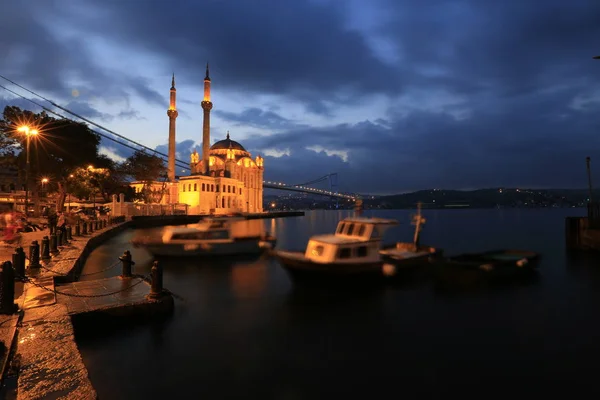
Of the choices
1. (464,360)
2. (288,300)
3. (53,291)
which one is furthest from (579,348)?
(53,291)

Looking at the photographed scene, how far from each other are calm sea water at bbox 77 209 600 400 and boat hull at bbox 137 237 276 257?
6.17m

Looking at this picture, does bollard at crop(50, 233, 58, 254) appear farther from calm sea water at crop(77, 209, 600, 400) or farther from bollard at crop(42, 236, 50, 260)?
calm sea water at crop(77, 209, 600, 400)

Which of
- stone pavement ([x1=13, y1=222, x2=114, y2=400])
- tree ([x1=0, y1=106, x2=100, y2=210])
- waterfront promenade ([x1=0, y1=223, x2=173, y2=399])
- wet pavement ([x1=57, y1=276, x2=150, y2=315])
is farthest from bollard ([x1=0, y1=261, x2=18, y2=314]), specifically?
tree ([x1=0, y1=106, x2=100, y2=210])

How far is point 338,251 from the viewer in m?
14.8

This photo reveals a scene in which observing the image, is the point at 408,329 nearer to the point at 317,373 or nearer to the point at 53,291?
the point at 317,373

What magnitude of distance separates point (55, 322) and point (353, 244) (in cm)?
1095

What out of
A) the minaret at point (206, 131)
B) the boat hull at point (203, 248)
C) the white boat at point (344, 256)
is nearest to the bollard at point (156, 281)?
the white boat at point (344, 256)

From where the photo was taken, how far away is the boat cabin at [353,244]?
14870mm

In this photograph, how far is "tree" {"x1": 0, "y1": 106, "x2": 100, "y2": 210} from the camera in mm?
38438

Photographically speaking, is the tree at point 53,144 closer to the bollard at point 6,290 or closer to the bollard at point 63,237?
the bollard at point 63,237

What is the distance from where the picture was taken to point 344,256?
15.0 meters

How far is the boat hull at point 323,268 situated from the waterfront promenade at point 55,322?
5.83 metres

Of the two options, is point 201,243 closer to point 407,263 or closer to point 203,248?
point 203,248

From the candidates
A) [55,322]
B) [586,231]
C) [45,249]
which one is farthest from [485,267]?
[586,231]
